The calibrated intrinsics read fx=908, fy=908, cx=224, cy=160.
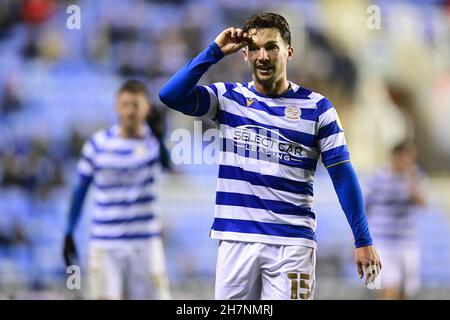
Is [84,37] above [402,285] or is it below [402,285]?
above

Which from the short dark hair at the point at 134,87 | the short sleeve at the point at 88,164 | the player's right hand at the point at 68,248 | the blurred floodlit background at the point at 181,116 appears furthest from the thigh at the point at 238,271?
the blurred floodlit background at the point at 181,116

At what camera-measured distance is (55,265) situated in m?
8.50

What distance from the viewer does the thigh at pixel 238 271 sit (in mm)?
4223

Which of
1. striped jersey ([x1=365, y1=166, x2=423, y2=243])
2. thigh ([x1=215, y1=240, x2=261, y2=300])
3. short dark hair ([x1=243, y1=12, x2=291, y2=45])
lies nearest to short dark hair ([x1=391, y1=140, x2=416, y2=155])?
striped jersey ([x1=365, y1=166, x2=423, y2=243])

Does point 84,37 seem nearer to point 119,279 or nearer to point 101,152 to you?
point 101,152

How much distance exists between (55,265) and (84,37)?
2.22 metres

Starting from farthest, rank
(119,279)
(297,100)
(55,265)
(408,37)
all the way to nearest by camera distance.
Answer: (408,37) → (55,265) → (119,279) → (297,100)

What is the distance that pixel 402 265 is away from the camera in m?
8.76

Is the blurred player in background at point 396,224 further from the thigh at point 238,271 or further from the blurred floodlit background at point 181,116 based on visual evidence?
the thigh at point 238,271

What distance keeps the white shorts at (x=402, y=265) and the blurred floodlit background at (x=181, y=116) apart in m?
0.09

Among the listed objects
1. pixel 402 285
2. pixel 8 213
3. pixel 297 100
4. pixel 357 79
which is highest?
pixel 357 79

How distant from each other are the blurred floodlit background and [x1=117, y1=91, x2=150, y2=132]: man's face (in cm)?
86
